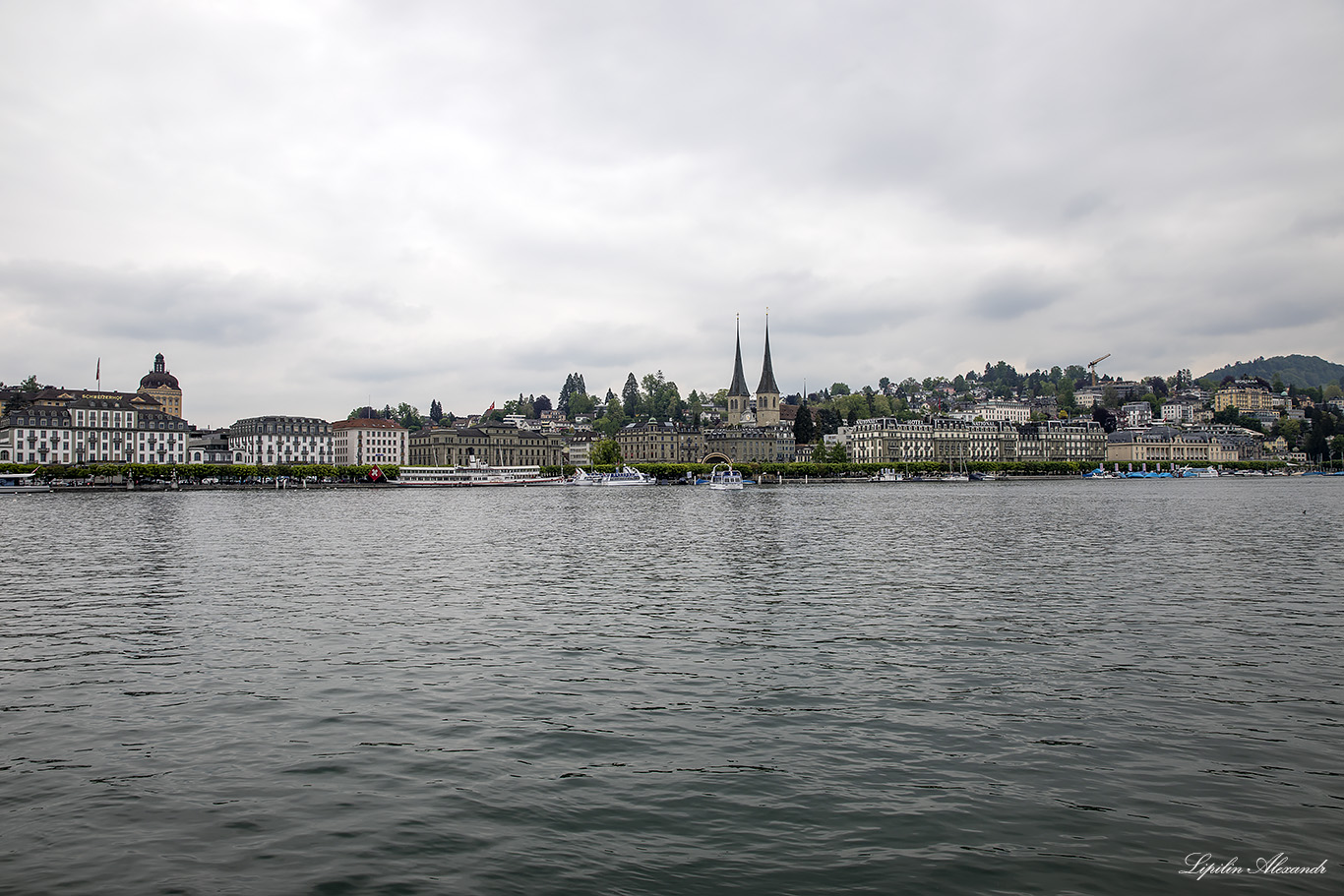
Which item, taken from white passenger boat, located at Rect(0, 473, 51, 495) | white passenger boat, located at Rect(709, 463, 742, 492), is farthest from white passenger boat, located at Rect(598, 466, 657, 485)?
white passenger boat, located at Rect(0, 473, 51, 495)

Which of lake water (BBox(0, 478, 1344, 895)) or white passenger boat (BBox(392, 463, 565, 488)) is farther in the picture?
white passenger boat (BBox(392, 463, 565, 488))

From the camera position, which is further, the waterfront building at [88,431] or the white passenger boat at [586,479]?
the white passenger boat at [586,479]

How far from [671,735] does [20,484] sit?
159 metres

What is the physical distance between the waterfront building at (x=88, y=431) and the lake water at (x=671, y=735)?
15717cm

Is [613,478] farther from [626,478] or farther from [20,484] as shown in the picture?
[20,484]

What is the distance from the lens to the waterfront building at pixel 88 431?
518 feet

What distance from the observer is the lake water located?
9.52 meters

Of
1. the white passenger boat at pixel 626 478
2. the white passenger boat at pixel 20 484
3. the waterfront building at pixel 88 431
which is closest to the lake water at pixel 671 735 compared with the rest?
the white passenger boat at pixel 20 484

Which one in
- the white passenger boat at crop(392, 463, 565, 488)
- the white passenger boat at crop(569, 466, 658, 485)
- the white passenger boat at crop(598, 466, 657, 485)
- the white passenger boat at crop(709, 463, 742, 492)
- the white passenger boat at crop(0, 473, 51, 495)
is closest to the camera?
the white passenger boat at crop(0, 473, 51, 495)

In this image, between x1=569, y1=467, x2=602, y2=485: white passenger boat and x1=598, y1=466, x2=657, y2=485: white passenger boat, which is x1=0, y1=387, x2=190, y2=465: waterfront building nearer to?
x1=569, y1=467, x2=602, y2=485: white passenger boat

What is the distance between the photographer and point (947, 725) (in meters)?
14.0

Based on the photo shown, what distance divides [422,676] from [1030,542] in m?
37.1

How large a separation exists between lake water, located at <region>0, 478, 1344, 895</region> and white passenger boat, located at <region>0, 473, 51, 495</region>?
117 meters

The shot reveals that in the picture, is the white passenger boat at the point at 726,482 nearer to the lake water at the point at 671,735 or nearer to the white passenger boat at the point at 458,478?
the white passenger boat at the point at 458,478
